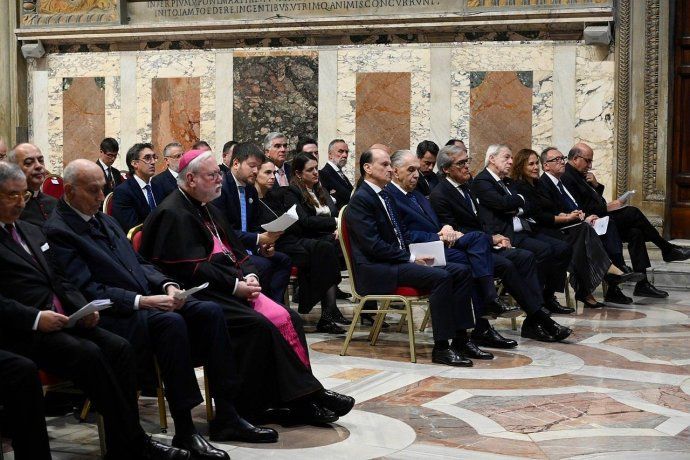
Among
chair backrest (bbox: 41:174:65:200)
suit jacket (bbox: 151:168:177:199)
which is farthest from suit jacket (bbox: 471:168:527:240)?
chair backrest (bbox: 41:174:65:200)

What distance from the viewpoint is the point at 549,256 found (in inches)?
332

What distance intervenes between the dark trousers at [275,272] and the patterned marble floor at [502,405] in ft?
1.52

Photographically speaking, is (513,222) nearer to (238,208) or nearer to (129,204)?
(238,208)

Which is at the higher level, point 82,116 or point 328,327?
point 82,116

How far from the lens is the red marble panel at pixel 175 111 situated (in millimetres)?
12438

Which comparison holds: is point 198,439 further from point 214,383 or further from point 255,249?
point 255,249

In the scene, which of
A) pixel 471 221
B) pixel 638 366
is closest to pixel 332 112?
pixel 471 221

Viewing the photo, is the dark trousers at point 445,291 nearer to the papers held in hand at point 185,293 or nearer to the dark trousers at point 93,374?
the papers held in hand at point 185,293

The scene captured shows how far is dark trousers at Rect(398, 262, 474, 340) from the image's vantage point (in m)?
6.55

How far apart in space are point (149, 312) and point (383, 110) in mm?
7468

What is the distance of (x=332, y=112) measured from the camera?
11.9 metres

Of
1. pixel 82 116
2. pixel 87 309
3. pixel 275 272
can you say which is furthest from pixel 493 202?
pixel 82 116

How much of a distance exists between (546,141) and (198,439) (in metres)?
7.57

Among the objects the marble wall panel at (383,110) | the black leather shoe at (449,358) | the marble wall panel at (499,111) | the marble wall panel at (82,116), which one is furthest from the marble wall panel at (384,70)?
the black leather shoe at (449,358)
